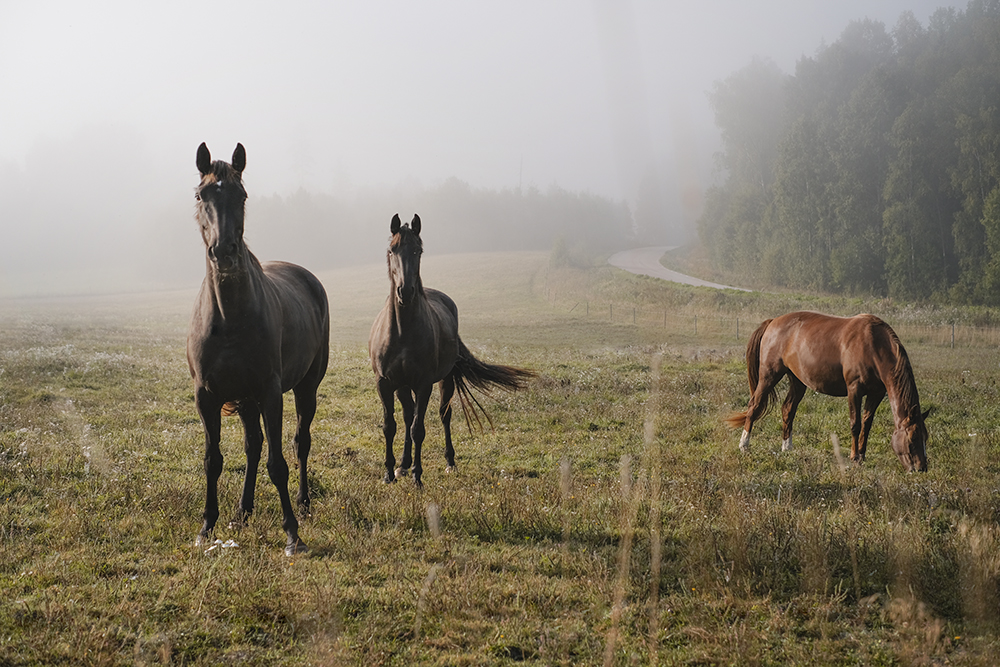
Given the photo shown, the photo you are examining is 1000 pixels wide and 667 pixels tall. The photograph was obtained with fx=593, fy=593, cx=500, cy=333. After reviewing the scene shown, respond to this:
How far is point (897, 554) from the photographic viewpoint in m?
4.67

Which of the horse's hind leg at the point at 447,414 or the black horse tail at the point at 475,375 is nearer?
the horse's hind leg at the point at 447,414

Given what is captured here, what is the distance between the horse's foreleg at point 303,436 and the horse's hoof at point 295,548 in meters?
0.95

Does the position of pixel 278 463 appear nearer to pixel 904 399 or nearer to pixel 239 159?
pixel 239 159

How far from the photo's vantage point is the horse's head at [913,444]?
7082 mm

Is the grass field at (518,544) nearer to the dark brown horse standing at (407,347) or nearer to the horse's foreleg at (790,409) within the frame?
the horse's foreleg at (790,409)

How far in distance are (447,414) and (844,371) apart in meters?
5.65

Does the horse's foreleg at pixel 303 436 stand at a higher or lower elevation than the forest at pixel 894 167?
lower

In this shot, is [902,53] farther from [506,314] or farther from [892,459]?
[892,459]

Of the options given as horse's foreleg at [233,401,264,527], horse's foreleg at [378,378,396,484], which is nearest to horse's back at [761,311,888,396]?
horse's foreleg at [378,378,396,484]

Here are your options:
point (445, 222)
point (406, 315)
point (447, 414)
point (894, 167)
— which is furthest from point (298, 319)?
point (445, 222)

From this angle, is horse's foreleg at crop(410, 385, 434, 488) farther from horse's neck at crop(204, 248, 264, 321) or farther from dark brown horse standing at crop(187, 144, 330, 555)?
horse's neck at crop(204, 248, 264, 321)

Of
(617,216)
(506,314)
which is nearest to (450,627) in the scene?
(506,314)

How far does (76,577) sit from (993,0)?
55569mm

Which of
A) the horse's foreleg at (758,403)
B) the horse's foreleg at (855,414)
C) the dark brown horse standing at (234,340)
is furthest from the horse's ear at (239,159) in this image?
the horse's foreleg at (855,414)
